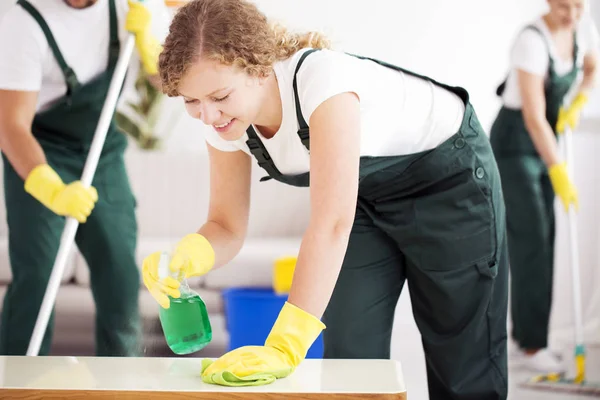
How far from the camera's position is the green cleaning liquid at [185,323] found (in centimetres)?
142

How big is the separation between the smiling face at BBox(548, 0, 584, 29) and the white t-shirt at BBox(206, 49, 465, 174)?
39.4 inches

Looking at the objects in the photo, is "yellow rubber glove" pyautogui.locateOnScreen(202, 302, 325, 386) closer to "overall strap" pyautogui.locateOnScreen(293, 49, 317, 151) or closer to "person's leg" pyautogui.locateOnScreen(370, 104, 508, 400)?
"overall strap" pyautogui.locateOnScreen(293, 49, 317, 151)

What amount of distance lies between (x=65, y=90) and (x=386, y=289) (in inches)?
41.5

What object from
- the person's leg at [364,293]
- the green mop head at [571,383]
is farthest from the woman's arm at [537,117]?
the person's leg at [364,293]

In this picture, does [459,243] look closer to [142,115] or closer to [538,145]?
[538,145]

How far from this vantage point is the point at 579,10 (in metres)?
2.39

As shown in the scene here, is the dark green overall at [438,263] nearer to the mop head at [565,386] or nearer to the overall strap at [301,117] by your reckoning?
the overall strap at [301,117]

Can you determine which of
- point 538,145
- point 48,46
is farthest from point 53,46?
point 538,145

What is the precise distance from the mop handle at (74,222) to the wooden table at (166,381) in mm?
694

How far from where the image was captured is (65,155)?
2.20m

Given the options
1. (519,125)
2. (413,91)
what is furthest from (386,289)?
(519,125)

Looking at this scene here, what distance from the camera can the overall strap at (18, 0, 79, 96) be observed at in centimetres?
205

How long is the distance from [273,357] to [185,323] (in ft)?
1.05

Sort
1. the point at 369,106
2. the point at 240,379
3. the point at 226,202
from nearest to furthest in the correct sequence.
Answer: the point at 240,379
the point at 369,106
the point at 226,202
